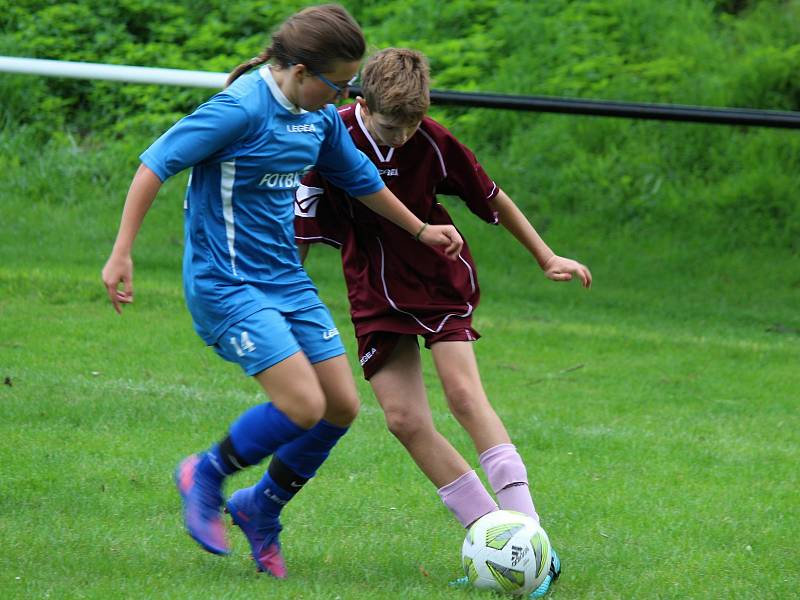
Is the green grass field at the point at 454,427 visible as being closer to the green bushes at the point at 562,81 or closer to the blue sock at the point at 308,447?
the blue sock at the point at 308,447

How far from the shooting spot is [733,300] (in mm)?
10469

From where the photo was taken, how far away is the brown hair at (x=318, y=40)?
3.77 metres

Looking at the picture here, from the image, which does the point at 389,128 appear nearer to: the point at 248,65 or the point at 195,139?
the point at 248,65

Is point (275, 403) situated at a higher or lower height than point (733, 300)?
higher

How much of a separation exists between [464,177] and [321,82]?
795 mm

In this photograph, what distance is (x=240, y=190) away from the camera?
3.82 m

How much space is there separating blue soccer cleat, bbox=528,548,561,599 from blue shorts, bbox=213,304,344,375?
3.26 ft

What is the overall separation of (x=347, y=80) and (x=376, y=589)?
1.55 m

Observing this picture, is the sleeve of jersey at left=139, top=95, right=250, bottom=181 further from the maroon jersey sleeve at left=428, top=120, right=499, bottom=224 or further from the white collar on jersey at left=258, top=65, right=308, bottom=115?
the maroon jersey sleeve at left=428, top=120, right=499, bottom=224

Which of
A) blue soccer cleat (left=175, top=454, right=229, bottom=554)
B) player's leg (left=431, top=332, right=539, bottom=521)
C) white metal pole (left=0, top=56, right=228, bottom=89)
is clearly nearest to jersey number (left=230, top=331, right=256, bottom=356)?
blue soccer cleat (left=175, top=454, right=229, bottom=554)

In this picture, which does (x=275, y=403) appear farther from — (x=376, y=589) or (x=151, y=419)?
(x=151, y=419)

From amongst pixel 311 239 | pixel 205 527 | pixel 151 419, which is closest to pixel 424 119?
pixel 311 239

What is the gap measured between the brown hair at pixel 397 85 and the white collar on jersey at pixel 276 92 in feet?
1.09

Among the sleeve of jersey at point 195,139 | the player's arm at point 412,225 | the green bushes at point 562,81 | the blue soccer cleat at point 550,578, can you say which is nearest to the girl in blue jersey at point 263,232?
the sleeve of jersey at point 195,139
